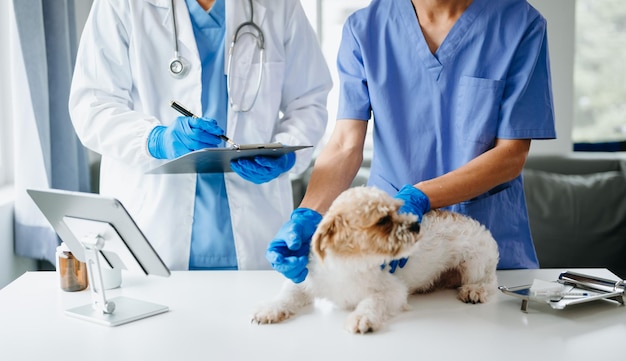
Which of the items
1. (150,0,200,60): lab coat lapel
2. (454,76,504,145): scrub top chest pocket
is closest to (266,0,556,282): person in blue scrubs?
(454,76,504,145): scrub top chest pocket

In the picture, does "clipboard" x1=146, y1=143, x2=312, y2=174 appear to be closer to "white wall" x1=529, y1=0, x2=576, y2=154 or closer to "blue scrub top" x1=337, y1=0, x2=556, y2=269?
"blue scrub top" x1=337, y1=0, x2=556, y2=269

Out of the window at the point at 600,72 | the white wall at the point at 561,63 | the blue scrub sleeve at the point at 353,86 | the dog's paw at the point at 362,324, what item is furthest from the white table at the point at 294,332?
the window at the point at 600,72

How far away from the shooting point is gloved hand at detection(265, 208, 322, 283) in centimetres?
133

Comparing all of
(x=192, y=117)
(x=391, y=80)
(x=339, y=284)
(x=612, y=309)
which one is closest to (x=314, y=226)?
(x=339, y=284)

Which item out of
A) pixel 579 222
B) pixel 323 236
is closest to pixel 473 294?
pixel 323 236

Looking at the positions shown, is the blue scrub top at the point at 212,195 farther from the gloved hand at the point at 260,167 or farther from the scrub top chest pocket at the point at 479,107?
the scrub top chest pocket at the point at 479,107

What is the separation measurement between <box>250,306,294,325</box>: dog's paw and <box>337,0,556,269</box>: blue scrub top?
578mm

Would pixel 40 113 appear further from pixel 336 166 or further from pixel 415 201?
pixel 415 201

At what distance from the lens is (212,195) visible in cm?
186

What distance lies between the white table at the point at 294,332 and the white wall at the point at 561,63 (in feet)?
8.04

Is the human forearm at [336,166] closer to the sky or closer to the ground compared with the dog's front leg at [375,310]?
closer to the sky

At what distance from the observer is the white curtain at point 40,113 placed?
8.27 ft

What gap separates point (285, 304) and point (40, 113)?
67.5 inches

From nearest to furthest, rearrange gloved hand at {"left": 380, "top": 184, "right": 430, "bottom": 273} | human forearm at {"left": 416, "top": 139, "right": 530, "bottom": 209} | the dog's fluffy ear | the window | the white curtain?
the dog's fluffy ear, gloved hand at {"left": 380, "top": 184, "right": 430, "bottom": 273}, human forearm at {"left": 416, "top": 139, "right": 530, "bottom": 209}, the white curtain, the window
